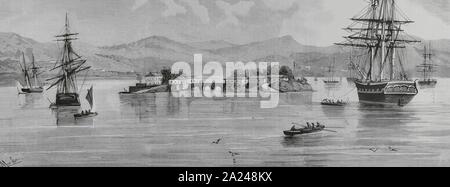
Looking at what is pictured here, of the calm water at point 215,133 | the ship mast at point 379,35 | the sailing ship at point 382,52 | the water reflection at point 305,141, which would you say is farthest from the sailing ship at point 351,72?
the water reflection at point 305,141

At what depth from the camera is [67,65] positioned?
7152 millimetres

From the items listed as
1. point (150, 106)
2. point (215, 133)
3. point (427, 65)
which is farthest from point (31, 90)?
point (427, 65)

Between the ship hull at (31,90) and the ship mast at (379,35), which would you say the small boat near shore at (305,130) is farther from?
the ship hull at (31,90)

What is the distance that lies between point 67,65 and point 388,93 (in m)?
5.15

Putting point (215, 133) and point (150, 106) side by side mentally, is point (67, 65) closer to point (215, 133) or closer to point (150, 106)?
point (150, 106)

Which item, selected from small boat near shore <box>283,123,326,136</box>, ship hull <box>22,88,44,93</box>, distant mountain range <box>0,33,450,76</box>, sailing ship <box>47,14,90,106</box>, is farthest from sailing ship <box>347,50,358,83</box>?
ship hull <box>22,88,44,93</box>

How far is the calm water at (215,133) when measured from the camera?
6.36 m

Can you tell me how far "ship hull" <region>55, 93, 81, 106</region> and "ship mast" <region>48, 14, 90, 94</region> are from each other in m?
0.06

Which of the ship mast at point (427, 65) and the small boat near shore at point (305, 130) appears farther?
the ship mast at point (427, 65)

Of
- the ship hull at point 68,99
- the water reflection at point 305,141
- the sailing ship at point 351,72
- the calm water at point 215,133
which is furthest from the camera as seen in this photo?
the sailing ship at point 351,72

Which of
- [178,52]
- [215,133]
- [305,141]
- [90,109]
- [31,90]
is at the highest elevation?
[178,52]

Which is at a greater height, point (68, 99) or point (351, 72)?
point (351, 72)

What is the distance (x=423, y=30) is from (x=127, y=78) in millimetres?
4296

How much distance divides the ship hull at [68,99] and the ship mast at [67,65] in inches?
2.4
